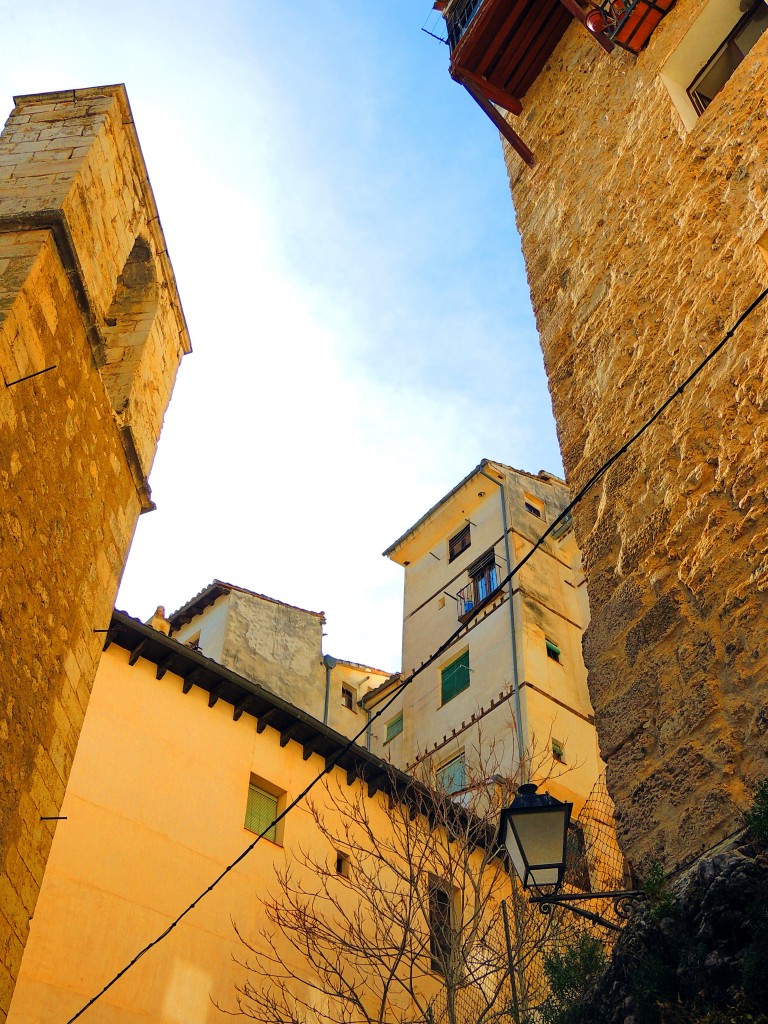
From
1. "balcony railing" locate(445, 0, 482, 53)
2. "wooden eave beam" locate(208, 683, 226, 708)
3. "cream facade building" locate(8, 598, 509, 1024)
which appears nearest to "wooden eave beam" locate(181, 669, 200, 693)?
"cream facade building" locate(8, 598, 509, 1024)

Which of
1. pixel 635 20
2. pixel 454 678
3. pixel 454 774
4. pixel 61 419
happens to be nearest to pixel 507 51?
pixel 635 20

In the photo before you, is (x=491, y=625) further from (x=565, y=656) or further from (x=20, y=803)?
(x=20, y=803)

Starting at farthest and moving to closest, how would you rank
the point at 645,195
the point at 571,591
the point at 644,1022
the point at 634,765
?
the point at 571,591 → the point at 645,195 → the point at 634,765 → the point at 644,1022

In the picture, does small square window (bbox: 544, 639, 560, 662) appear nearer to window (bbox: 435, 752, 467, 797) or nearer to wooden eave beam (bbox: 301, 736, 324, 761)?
window (bbox: 435, 752, 467, 797)

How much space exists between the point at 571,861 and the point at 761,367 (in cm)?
806

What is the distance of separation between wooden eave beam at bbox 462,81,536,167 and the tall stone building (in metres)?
0.05

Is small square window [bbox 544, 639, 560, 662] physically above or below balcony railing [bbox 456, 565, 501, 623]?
below

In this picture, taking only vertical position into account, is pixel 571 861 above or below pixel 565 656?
below

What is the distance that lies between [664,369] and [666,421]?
43 cm

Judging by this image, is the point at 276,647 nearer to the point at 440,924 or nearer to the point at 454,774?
the point at 454,774

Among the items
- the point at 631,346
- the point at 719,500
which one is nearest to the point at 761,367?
the point at 719,500

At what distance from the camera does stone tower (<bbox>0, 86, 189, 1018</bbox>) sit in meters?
6.81

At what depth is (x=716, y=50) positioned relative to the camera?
8023 mm

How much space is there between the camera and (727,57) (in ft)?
26.2
